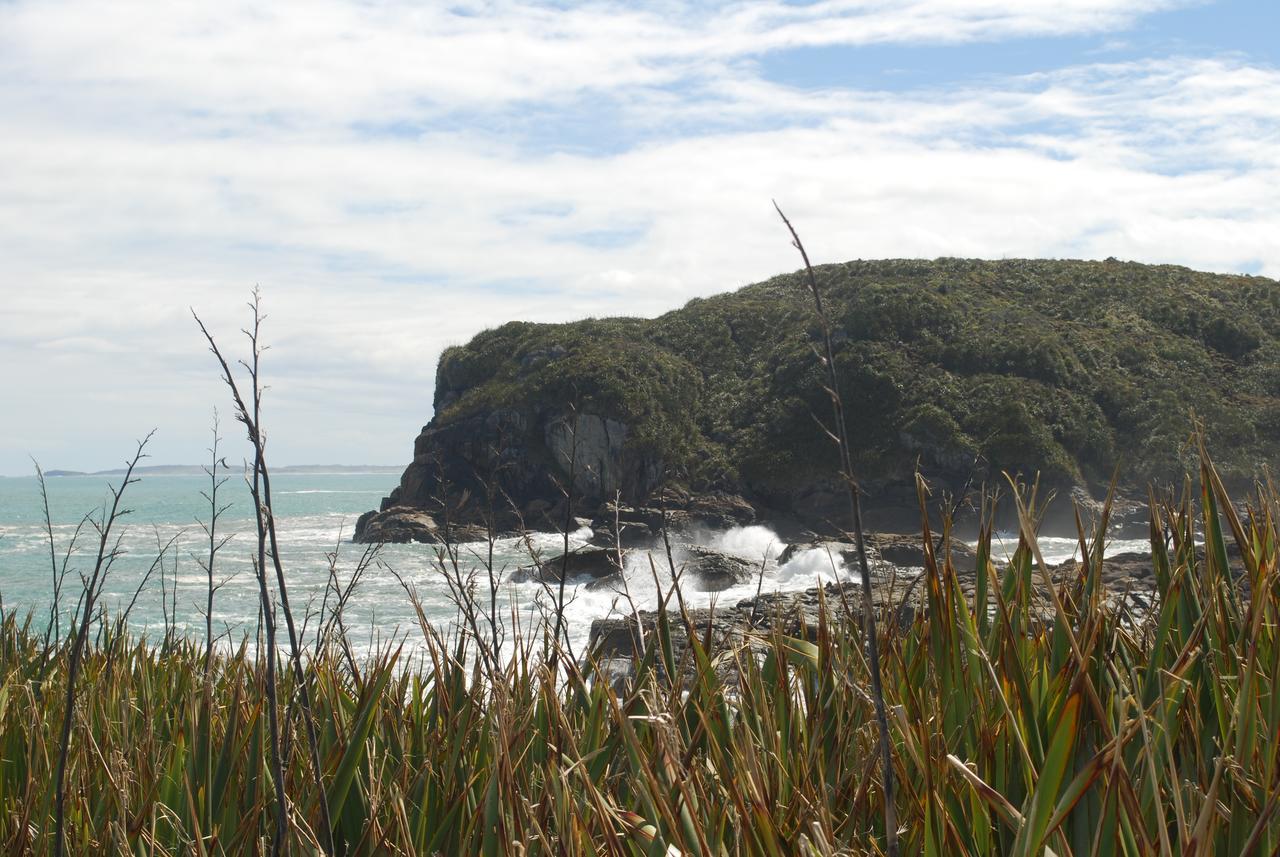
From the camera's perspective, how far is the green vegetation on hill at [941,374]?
120 feet

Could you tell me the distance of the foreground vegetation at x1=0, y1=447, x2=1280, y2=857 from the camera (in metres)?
1.48

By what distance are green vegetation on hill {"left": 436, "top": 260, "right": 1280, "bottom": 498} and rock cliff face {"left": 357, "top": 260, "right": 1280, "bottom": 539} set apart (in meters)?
0.10

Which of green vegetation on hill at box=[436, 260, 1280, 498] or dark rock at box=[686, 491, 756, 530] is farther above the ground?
green vegetation on hill at box=[436, 260, 1280, 498]

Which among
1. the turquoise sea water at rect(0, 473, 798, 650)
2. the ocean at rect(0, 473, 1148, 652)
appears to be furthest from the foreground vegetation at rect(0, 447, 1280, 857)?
the ocean at rect(0, 473, 1148, 652)

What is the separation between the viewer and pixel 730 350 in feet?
165

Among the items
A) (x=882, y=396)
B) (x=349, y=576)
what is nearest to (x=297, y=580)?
(x=349, y=576)

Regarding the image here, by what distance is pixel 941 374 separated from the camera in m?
41.2

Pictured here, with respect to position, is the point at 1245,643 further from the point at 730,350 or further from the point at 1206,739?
the point at 730,350

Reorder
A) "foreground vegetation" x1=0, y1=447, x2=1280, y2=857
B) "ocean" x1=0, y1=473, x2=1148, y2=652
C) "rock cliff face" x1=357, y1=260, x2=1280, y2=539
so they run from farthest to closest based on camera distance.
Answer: "rock cliff face" x1=357, y1=260, x2=1280, y2=539 < "ocean" x1=0, y1=473, x2=1148, y2=652 < "foreground vegetation" x1=0, y1=447, x2=1280, y2=857

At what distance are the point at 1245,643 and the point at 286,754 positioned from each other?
1920 mm

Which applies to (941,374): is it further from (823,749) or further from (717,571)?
(823,749)

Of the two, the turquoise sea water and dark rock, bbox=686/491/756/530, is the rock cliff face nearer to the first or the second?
dark rock, bbox=686/491/756/530

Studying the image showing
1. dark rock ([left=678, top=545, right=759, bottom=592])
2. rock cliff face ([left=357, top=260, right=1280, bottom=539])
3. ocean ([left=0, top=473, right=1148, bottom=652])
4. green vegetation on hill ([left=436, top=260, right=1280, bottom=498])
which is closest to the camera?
ocean ([left=0, top=473, right=1148, bottom=652])

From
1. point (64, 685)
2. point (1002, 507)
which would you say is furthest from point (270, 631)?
point (1002, 507)
